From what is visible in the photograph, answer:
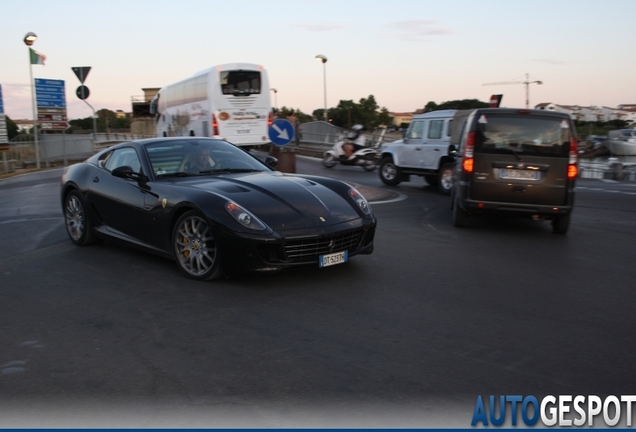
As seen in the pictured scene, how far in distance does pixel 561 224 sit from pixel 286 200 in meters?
4.97

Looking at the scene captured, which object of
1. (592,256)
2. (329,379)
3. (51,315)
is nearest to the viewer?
(329,379)

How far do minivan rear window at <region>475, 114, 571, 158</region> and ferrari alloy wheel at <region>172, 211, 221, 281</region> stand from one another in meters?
4.84

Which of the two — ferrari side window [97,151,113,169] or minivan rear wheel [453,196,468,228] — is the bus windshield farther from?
Answer: ferrari side window [97,151,113,169]

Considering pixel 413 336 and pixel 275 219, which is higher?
pixel 275 219

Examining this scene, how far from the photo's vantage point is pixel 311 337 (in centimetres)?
491

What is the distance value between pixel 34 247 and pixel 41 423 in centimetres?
550

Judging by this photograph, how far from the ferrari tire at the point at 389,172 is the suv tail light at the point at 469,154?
26.9 ft

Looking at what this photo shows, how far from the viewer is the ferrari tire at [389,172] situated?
18.2 meters

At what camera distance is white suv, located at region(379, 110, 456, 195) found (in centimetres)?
1620

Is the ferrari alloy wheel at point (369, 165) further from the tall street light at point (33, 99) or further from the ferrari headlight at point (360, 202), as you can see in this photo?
the ferrari headlight at point (360, 202)

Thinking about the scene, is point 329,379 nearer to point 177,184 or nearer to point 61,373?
point 61,373

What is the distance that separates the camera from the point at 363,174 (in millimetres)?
22875

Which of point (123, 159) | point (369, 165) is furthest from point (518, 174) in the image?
point (369, 165)

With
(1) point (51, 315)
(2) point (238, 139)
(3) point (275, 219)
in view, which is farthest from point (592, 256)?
(2) point (238, 139)
